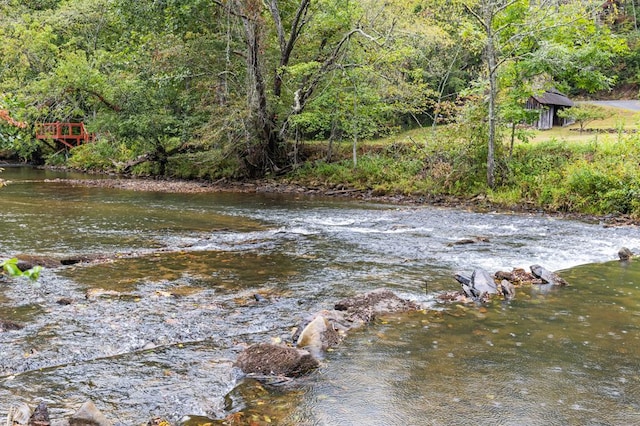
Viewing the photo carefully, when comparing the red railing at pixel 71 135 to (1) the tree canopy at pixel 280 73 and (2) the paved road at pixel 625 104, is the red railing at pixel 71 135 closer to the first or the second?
(1) the tree canopy at pixel 280 73

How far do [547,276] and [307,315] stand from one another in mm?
4786

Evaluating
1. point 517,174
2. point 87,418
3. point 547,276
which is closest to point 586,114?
point 517,174

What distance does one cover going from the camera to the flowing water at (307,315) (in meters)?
5.41

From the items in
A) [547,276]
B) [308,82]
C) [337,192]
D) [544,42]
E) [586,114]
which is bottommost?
[547,276]

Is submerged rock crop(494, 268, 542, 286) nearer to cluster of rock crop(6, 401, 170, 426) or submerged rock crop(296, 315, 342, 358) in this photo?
submerged rock crop(296, 315, 342, 358)

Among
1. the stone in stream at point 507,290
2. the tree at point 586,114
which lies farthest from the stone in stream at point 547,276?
the tree at point 586,114

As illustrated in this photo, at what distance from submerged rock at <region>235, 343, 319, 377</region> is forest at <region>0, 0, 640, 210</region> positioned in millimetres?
17132

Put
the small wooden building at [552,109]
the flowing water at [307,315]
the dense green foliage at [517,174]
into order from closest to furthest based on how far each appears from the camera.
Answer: the flowing water at [307,315] < the dense green foliage at [517,174] < the small wooden building at [552,109]

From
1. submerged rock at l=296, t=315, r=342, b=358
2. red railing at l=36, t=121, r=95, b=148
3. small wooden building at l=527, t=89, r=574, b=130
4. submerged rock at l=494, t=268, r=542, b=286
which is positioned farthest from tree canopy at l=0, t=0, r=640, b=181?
submerged rock at l=296, t=315, r=342, b=358

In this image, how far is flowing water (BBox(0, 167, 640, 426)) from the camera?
541cm

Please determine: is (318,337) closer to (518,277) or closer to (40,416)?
(40,416)

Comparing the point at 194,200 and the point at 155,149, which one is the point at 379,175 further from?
the point at 155,149

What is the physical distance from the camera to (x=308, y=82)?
27.3m

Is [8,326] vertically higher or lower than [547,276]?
lower
